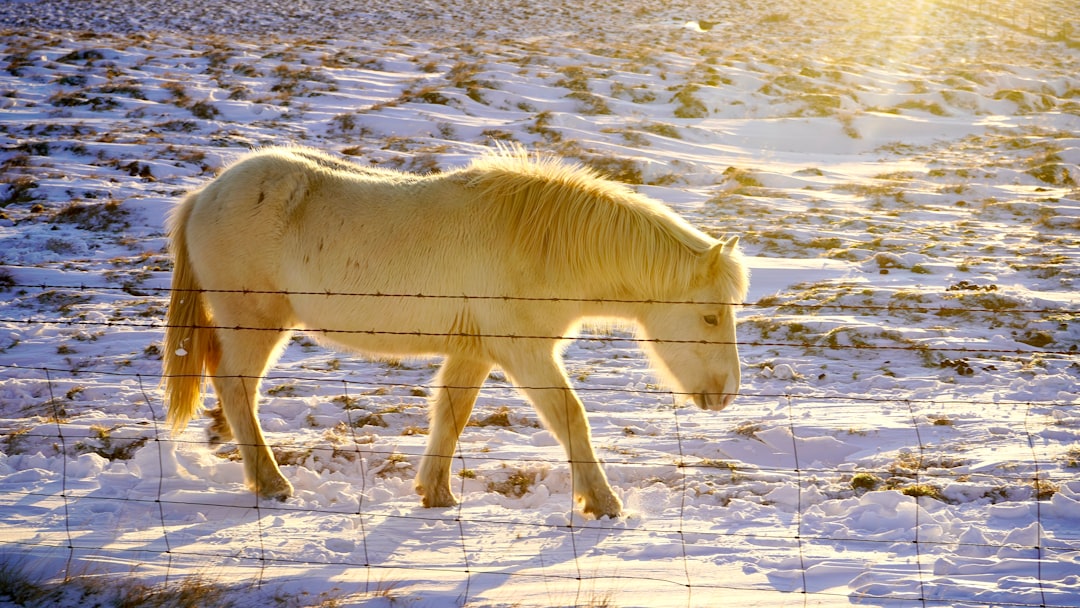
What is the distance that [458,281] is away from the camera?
462 centimetres

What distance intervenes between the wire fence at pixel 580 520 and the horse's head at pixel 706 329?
0.25 metres

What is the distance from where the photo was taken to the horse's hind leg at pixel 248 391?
15.8 feet

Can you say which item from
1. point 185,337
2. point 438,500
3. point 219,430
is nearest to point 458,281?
point 438,500

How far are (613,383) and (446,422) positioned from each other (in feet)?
7.08

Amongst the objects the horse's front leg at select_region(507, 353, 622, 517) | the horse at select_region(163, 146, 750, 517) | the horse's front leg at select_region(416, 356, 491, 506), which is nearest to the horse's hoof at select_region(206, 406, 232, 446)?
the horse at select_region(163, 146, 750, 517)

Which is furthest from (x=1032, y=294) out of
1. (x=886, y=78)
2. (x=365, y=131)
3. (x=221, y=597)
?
(x=886, y=78)

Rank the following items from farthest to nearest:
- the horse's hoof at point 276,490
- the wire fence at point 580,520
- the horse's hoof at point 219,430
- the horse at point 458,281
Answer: the horse's hoof at point 219,430
the horse's hoof at point 276,490
the horse at point 458,281
the wire fence at point 580,520

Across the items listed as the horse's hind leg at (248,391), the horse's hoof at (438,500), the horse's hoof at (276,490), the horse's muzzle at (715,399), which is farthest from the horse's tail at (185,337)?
the horse's muzzle at (715,399)

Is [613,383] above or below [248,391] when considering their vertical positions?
below

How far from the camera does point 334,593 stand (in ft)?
11.6

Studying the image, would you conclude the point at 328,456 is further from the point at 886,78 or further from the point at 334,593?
the point at 886,78

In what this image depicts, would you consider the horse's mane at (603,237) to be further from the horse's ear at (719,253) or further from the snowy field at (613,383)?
the snowy field at (613,383)

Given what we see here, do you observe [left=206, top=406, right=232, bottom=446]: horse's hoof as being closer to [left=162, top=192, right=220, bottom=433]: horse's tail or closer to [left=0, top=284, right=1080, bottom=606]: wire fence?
[left=0, top=284, right=1080, bottom=606]: wire fence

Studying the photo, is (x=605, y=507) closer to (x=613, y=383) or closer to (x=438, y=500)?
(x=438, y=500)
